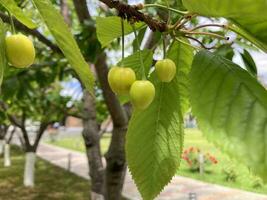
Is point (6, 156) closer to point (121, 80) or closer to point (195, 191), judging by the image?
point (195, 191)

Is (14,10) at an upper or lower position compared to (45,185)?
upper

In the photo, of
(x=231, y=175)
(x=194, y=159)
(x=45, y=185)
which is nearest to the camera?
(x=45, y=185)

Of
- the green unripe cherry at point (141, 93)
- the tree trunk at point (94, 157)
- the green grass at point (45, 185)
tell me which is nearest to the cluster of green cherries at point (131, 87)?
the green unripe cherry at point (141, 93)

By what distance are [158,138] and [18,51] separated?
298 mm

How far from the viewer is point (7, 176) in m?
11.8

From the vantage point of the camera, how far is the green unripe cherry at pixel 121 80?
0.61m

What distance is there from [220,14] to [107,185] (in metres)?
2.92

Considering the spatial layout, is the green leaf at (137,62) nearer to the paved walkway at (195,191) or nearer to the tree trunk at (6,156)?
the paved walkway at (195,191)

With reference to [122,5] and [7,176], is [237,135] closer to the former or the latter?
[122,5]

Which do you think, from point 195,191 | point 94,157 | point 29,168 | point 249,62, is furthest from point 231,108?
point 29,168

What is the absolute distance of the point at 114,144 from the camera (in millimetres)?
3209

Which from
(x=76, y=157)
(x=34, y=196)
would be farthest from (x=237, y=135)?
(x=76, y=157)

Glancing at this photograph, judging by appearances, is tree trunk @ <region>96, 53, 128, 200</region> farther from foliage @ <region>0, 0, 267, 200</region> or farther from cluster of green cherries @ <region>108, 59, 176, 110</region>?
cluster of green cherries @ <region>108, 59, 176, 110</region>

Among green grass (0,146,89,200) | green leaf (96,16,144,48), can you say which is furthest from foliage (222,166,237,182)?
green leaf (96,16,144,48)
